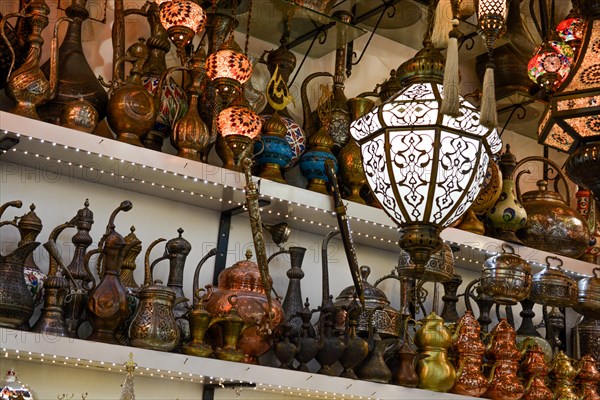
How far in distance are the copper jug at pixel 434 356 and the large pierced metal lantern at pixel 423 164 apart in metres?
1.14

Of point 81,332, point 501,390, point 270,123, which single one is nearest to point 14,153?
point 81,332

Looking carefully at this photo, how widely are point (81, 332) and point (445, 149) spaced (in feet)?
3.87

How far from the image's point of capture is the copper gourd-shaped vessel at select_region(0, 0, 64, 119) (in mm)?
2418

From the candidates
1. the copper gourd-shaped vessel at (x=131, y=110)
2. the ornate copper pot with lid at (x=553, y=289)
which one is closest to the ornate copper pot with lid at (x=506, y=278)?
the ornate copper pot with lid at (x=553, y=289)

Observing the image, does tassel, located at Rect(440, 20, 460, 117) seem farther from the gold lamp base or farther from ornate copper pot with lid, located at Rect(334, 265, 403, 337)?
ornate copper pot with lid, located at Rect(334, 265, 403, 337)

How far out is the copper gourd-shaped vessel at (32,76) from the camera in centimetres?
242

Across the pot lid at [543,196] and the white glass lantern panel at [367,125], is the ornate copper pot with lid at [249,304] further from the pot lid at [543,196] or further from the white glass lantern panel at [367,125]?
the pot lid at [543,196]

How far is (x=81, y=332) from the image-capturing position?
101 inches

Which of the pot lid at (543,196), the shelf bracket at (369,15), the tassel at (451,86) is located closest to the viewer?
the tassel at (451,86)

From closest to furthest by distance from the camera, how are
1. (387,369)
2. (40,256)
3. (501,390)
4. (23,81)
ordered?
(23,81) → (40,256) → (387,369) → (501,390)

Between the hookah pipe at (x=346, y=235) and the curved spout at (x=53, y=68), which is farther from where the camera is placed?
the hookah pipe at (x=346, y=235)

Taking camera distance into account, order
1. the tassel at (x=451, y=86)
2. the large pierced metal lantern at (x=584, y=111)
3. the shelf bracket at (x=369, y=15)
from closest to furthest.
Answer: the large pierced metal lantern at (x=584, y=111) < the tassel at (x=451, y=86) < the shelf bracket at (x=369, y=15)

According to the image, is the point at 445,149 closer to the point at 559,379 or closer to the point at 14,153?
the point at 14,153

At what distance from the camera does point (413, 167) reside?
179cm
